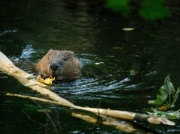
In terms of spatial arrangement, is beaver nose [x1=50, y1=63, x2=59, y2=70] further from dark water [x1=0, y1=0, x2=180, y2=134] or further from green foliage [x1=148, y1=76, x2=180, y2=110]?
green foliage [x1=148, y1=76, x2=180, y2=110]

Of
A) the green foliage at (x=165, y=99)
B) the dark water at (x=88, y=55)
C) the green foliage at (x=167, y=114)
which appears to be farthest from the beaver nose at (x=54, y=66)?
the green foliage at (x=167, y=114)

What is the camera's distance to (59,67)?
20.7ft

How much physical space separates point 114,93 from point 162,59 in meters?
2.28

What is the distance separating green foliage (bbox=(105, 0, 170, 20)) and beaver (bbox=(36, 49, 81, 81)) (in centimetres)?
444

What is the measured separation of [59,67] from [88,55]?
172 cm

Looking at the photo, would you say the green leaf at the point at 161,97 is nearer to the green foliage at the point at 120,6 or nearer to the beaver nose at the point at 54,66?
the beaver nose at the point at 54,66

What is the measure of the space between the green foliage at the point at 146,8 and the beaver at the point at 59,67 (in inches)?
175

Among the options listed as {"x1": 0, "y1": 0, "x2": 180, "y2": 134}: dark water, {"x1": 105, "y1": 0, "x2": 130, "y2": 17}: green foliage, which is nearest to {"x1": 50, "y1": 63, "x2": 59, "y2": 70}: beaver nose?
{"x1": 0, "y1": 0, "x2": 180, "y2": 134}: dark water

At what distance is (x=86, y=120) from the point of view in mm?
4438

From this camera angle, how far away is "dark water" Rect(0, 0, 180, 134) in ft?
15.0

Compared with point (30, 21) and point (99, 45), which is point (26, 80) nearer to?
point (99, 45)

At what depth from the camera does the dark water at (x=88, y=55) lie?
457 centimetres

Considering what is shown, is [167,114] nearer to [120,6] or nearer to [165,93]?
[165,93]

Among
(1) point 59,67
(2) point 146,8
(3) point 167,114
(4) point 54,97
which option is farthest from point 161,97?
(2) point 146,8
